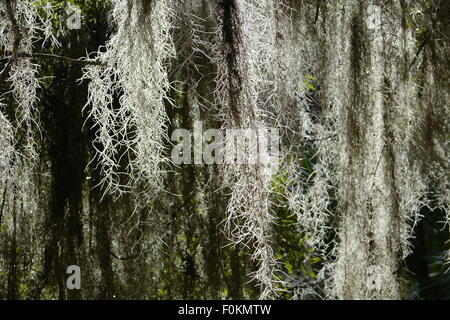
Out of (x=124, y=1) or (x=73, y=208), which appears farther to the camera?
(x=73, y=208)

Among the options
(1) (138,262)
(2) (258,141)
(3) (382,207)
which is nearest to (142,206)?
(1) (138,262)

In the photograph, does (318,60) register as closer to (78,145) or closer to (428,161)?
(428,161)

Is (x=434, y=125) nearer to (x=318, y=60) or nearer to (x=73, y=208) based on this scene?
(x=318, y=60)

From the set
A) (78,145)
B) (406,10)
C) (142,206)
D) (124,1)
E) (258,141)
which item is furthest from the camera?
(78,145)

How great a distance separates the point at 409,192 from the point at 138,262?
90 cm

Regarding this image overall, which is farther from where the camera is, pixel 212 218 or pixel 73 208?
pixel 212 218

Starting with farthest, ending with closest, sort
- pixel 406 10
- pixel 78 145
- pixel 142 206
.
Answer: pixel 78 145 < pixel 142 206 < pixel 406 10

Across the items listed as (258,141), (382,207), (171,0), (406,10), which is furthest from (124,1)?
(382,207)

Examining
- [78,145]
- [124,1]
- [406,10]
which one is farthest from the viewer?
[78,145]

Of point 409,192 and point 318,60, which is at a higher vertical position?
point 318,60

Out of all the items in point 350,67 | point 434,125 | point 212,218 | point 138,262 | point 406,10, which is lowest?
point 138,262

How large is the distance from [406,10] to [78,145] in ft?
3.75

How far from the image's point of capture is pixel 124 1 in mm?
1768

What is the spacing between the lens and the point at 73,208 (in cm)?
212
